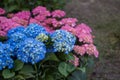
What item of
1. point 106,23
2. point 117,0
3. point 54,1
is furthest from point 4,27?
point 117,0

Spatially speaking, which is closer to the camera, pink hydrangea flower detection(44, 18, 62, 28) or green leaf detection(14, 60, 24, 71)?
green leaf detection(14, 60, 24, 71)

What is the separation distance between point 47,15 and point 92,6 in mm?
2841

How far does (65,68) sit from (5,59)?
501 mm

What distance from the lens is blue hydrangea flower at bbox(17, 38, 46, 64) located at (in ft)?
7.70

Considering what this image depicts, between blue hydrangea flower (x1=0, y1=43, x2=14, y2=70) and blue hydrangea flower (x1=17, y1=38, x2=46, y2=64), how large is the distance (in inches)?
2.9

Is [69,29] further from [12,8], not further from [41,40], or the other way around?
[12,8]

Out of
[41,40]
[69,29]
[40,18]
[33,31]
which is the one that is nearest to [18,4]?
[40,18]

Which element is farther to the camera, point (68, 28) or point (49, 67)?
point (68, 28)

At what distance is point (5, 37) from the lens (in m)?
2.75

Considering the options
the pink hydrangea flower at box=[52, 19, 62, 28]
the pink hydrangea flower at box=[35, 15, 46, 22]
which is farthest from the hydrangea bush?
the pink hydrangea flower at box=[35, 15, 46, 22]

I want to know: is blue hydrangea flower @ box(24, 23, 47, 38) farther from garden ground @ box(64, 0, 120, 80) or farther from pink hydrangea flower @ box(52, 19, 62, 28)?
garden ground @ box(64, 0, 120, 80)

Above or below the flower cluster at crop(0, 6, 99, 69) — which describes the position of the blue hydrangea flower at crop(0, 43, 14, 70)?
below

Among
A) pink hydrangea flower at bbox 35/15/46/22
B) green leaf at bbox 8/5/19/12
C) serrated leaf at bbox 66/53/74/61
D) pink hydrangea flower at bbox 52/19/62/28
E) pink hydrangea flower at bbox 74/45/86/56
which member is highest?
green leaf at bbox 8/5/19/12

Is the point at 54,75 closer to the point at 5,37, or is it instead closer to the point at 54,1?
the point at 5,37
